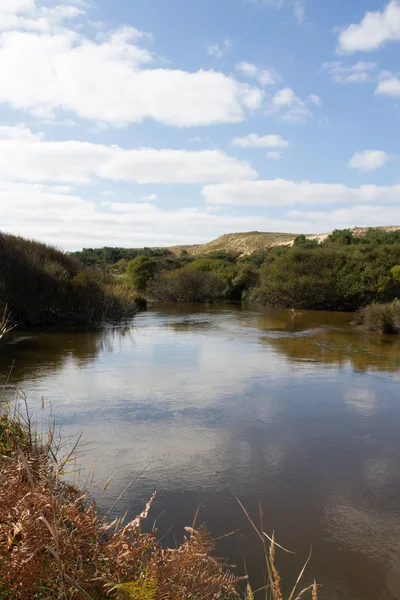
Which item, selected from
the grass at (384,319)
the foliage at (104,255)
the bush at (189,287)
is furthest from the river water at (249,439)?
the foliage at (104,255)

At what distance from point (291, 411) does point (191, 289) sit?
2867cm

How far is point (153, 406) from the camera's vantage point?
8.88 metres

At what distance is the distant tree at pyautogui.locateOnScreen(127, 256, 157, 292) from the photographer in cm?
3891

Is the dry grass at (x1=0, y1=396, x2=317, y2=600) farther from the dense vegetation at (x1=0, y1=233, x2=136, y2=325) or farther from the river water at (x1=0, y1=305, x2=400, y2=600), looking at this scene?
the dense vegetation at (x1=0, y1=233, x2=136, y2=325)

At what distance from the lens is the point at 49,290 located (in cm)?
2138

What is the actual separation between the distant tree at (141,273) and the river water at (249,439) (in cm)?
2325

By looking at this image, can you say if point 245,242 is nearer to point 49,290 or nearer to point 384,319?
point 384,319

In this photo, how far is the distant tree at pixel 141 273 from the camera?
128 ft

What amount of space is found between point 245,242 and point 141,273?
4510 cm

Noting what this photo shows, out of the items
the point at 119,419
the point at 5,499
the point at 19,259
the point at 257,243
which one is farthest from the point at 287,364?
the point at 257,243

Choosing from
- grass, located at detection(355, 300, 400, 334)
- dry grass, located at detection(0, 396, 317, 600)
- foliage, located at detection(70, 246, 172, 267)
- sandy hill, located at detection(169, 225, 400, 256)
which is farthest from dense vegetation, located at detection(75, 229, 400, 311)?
sandy hill, located at detection(169, 225, 400, 256)

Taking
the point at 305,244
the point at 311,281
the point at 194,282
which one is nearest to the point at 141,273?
the point at 194,282

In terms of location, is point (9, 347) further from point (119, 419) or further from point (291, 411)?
point (291, 411)

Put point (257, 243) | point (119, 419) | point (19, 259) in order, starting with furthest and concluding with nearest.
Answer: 1. point (257, 243)
2. point (19, 259)
3. point (119, 419)
